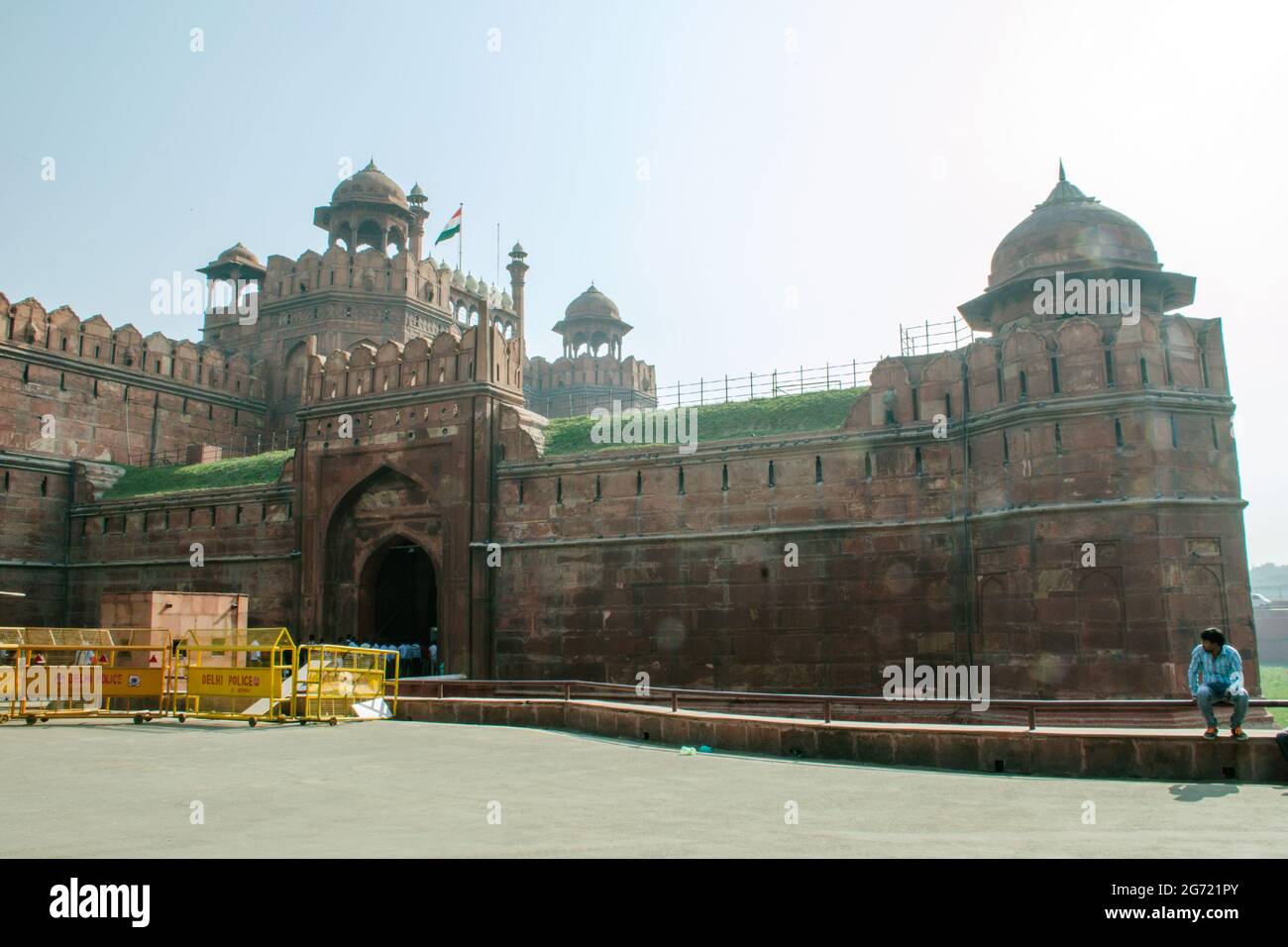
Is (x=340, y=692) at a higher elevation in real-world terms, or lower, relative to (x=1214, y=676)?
lower

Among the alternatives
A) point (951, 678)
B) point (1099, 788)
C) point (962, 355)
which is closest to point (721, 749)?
point (1099, 788)

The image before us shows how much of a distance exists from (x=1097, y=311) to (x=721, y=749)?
1088 cm

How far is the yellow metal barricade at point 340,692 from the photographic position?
15258 millimetres

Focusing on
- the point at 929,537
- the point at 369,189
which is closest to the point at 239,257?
the point at 369,189

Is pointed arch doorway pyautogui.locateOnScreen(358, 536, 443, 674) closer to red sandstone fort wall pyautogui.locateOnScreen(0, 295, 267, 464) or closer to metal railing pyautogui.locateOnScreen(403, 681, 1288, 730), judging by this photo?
metal railing pyautogui.locateOnScreen(403, 681, 1288, 730)

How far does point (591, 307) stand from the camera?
44594mm

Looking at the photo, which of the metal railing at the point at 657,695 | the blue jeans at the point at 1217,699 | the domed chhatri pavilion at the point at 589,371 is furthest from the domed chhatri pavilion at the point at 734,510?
the domed chhatri pavilion at the point at 589,371

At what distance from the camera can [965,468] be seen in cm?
1786

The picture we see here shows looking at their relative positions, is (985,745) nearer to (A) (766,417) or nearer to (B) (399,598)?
(A) (766,417)

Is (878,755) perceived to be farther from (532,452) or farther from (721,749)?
(532,452)

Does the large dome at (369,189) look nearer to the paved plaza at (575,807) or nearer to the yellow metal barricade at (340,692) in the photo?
the yellow metal barricade at (340,692)

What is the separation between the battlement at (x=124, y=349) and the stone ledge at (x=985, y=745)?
24.7 meters

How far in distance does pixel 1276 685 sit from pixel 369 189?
46.8 meters
